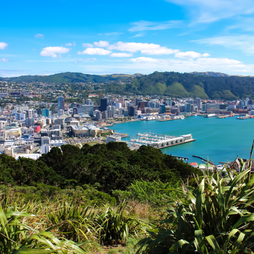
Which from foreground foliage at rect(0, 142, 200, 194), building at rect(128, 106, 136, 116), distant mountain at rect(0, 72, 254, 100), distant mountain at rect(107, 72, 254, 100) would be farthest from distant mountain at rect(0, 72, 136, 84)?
foreground foliage at rect(0, 142, 200, 194)

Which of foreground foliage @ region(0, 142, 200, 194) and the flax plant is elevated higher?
the flax plant

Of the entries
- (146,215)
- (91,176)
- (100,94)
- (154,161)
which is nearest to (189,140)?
(154,161)

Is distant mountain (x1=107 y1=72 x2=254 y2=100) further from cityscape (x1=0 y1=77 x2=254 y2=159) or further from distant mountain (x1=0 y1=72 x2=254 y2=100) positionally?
cityscape (x1=0 y1=77 x2=254 y2=159)

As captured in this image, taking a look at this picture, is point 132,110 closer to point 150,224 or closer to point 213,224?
point 150,224

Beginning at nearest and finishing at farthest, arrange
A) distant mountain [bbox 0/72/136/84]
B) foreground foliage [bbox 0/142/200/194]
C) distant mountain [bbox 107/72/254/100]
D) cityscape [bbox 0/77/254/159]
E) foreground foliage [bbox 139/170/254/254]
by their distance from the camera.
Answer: foreground foliage [bbox 139/170/254/254], foreground foliage [bbox 0/142/200/194], cityscape [bbox 0/77/254/159], distant mountain [bbox 107/72/254/100], distant mountain [bbox 0/72/136/84]

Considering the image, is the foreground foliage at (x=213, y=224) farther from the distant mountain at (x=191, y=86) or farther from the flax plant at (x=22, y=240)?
the distant mountain at (x=191, y=86)

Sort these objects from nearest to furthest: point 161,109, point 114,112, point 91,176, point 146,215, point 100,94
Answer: point 146,215
point 91,176
point 114,112
point 161,109
point 100,94

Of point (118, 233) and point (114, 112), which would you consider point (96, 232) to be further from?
point (114, 112)

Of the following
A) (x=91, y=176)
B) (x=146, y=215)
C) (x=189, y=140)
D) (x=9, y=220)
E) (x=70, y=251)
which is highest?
(x=9, y=220)
